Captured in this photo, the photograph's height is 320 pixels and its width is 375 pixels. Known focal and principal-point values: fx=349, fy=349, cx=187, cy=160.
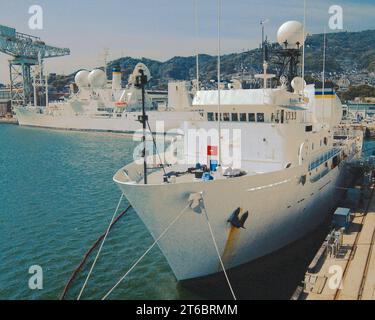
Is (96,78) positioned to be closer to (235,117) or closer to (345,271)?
(235,117)

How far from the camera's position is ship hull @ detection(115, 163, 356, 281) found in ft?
42.1

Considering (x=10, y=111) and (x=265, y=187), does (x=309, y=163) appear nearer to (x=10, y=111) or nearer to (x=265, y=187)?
(x=265, y=187)

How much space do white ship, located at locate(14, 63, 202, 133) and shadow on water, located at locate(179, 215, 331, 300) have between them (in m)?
63.6

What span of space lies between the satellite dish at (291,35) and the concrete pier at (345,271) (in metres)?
15.4

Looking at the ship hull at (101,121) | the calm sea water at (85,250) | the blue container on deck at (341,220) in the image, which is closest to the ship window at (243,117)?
the calm sea water at (85,250)

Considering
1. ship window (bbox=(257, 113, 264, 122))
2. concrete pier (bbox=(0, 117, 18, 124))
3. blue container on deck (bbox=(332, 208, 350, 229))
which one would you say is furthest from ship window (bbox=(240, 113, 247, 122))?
concrete pier (bbox=(0, 117, 18, 124))

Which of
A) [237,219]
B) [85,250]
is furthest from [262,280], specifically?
[85,250]

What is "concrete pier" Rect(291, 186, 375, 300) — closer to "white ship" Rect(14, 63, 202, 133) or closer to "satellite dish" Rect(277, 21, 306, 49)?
"satellite dish" Rect(277, 21, 306, 49)

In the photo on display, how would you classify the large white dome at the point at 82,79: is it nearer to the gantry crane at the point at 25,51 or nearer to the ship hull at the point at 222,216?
the gantry crane at the point at 25,51

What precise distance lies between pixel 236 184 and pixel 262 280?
5097 mm

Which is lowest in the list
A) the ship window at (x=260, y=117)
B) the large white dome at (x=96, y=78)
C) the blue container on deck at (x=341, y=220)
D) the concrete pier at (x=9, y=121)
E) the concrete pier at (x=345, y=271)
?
the concrete pier at (x=345, y=271)

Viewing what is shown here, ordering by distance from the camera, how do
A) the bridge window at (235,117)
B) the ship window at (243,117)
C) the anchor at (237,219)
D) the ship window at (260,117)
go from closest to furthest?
the anchor at (237,219) → the ship window at (260,117) → the ship window at (243,117) → the bridge window at (235,117)

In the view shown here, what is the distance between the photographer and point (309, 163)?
704 inches

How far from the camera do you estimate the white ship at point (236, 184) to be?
1308cm
